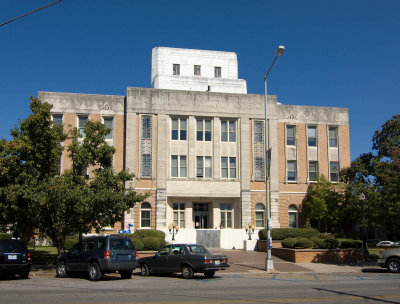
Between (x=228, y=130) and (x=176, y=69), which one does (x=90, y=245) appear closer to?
(x=228, y=130)

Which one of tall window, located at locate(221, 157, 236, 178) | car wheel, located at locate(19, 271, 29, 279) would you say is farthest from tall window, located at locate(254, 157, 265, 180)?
car wheel, located at locate(19, 271, 29, 279)

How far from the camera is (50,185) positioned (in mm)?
21344

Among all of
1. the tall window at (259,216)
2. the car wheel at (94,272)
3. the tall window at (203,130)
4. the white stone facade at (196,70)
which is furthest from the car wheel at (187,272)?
the white stone facade at (196,70)

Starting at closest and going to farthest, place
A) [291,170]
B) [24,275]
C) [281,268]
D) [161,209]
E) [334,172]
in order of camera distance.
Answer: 1. [24,275]
2. [281,268]
3. [161,209]
4. [291,170]
5. [334,172]

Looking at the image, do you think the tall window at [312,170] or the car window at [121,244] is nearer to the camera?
the car window at [121,244]

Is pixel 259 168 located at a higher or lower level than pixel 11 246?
higher

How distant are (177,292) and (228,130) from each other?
27.6 metres

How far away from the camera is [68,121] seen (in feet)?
128

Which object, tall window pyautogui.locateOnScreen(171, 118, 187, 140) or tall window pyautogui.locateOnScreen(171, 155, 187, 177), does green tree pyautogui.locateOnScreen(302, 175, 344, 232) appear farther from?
tall window pyautogui.locateOnScreen(171, 118, 187, 140)

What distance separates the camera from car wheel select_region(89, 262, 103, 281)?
1808cm

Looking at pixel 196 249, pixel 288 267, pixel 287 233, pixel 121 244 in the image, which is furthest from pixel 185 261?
pixel 287 233

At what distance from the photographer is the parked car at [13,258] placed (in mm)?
18344

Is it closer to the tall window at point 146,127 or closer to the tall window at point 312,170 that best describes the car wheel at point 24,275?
the tall window at point 146,127

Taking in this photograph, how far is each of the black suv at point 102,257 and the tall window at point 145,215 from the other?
61.9 feet
